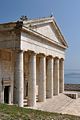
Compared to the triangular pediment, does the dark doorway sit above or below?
below

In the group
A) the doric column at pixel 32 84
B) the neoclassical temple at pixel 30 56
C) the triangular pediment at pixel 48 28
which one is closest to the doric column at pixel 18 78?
the neoclassical temple at pixel 30 56

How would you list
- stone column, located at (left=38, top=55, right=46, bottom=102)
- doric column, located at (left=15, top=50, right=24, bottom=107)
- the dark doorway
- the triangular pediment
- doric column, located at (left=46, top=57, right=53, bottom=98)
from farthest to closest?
doric column, located at (left=46, top=57, right=53, bottom=98) < stone column, located at (left=38, top=55, right=46, bottom=102) < the dark doorway < the triangular pediment < doric column, located at (left=15, top=50, right=24, bottom=107)

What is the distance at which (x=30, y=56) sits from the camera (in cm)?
2961

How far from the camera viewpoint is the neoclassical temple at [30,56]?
84.9ft

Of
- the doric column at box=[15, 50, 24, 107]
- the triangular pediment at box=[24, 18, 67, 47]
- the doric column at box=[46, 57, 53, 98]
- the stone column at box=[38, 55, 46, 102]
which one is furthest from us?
the doric column at box=[46, 57, 53, 98]

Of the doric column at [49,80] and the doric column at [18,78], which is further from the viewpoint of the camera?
the doric column at [49,80]

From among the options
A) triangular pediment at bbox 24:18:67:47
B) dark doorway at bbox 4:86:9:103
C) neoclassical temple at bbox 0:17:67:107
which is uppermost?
triangular pediment at bbox 24:18:67:47

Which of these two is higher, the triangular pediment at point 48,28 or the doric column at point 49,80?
the triangular pediment at point 48,28

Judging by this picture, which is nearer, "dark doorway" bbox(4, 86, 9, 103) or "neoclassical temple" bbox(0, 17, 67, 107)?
"neoclassical temple" bbox(0, 17, 67, 107)

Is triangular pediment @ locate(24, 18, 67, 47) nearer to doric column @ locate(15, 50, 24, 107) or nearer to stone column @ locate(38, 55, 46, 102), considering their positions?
doric column @ locate(15, 50, 24, 107)

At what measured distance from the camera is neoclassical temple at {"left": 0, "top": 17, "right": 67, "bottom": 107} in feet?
84.9

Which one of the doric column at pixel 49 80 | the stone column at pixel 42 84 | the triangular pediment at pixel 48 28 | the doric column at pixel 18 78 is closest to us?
the doric column at pixel 18 78

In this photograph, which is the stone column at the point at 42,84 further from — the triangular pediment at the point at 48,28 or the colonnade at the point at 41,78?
the triangular pediment at the point at 48,28

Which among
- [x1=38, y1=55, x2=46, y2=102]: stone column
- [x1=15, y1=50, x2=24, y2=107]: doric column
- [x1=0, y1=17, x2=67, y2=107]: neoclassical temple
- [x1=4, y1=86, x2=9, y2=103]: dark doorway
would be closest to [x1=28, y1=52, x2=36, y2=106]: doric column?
[x1=0, y1=17, x2=67, y2=107]: neoclassical temple
